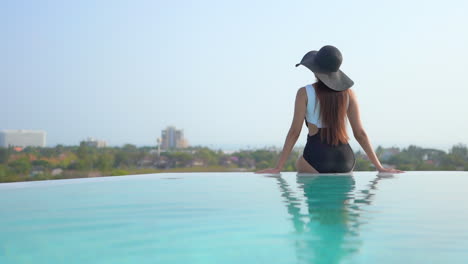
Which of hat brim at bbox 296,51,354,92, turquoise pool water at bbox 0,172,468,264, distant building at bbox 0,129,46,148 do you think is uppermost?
distant building at bbox 0,129,46,148

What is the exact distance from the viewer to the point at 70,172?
70.4m

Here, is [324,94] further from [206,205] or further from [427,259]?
[427,259]

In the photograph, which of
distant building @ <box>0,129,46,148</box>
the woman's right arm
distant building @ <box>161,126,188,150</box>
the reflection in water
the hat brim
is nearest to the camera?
the reflection in water

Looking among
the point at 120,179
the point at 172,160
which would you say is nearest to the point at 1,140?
the point at 172,160

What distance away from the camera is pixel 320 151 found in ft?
16.7

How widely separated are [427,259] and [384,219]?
0.85 metres

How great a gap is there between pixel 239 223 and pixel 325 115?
2.53m

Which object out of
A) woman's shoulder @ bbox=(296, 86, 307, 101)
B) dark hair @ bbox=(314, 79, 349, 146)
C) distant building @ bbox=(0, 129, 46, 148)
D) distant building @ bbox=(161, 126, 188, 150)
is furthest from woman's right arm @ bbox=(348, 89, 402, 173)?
distant building @ bbox=(161, 126, 188, 150)

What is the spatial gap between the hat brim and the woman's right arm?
19 centimetres

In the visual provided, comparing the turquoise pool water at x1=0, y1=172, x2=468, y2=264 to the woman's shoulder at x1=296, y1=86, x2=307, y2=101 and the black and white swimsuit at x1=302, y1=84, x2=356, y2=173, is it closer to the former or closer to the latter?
the black and white swimsuit at x1=302, y1=84, x2=356, y2=173

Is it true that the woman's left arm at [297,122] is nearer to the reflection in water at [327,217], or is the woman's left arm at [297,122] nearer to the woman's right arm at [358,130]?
the reflection in water at [327,217]

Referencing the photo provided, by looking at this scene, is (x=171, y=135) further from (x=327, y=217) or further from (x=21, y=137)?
→ (x=327, y=217)

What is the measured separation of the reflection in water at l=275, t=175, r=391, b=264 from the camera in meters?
2.10

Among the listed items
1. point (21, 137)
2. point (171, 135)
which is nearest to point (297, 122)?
point (21, 137)
